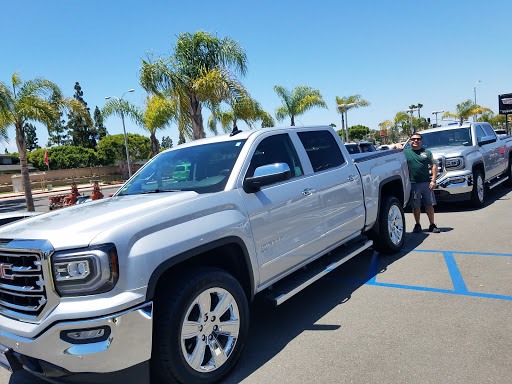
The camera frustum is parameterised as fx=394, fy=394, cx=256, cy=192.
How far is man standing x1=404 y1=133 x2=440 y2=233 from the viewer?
6977mm

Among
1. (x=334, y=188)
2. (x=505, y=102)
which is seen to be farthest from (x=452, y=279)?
(x=505, y=102)

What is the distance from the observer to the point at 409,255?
5.84m

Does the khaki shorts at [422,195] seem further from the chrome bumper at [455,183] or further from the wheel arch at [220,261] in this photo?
the wheel arch at [220,261]

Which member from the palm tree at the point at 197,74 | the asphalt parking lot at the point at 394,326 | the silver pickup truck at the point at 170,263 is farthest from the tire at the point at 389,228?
the palm tree at the point at 197,74

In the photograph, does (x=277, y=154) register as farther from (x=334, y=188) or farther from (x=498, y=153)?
(x=498, y=153)

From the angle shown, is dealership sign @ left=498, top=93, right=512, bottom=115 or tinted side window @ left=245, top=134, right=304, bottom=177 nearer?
tinted side window @ left=245, top=134, right=304, bottom=177

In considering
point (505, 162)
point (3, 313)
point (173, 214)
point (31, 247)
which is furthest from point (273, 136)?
point (505, 162)

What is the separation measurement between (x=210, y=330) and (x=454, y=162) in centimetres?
759

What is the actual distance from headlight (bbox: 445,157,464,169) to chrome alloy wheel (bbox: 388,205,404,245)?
11.2 feet

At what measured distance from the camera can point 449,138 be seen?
31.9ft

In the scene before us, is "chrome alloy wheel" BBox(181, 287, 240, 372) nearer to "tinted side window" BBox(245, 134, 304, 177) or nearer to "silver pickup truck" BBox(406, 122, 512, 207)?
"tinted side window" BBox(245, 134, 304, 177)

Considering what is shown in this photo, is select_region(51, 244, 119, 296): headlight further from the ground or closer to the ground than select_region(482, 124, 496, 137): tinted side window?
closer to the ground

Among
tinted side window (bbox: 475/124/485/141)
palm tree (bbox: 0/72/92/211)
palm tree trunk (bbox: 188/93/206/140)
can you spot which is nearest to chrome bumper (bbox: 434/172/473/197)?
tinted side window (bbox: 475/124/485/141)

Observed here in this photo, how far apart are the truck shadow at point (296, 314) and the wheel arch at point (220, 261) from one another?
0.49m
